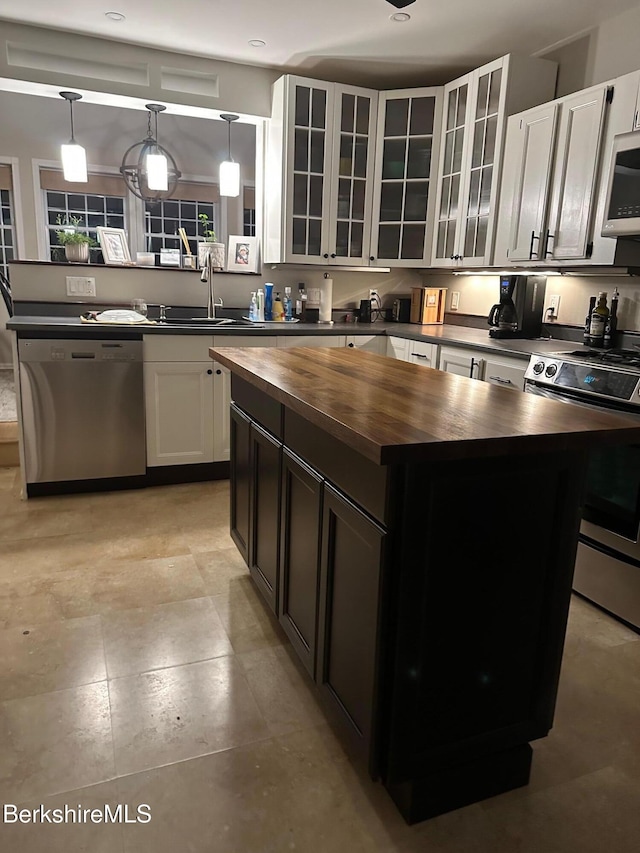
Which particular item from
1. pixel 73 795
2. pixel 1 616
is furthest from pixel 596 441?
pixel 1 616

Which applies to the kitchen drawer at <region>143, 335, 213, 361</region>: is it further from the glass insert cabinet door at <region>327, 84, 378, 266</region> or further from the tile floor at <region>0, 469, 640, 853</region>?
the tile floor at <region>0, 469, 640, 853</region>

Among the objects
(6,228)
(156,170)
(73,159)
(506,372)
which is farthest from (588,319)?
(6,228)

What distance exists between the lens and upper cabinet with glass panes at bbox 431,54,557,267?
3371mm

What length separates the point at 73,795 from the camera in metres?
1.44

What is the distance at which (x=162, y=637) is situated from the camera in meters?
2.08

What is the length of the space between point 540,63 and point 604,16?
1.24 feet

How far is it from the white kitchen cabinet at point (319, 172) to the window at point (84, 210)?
3428 millimetres

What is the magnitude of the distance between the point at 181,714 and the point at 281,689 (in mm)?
301

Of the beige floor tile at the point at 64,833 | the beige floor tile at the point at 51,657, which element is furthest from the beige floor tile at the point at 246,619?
the beige floor tile at the point at 64,833

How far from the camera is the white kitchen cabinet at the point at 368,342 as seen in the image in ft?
12.8

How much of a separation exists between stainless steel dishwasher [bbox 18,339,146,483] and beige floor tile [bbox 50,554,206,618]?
95cm

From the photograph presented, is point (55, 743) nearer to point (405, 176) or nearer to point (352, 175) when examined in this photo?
point (352, 175)

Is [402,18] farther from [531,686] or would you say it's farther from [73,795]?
[73,795]

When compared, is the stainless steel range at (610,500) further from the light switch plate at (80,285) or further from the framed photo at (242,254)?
the light switch plate at (80,285)
